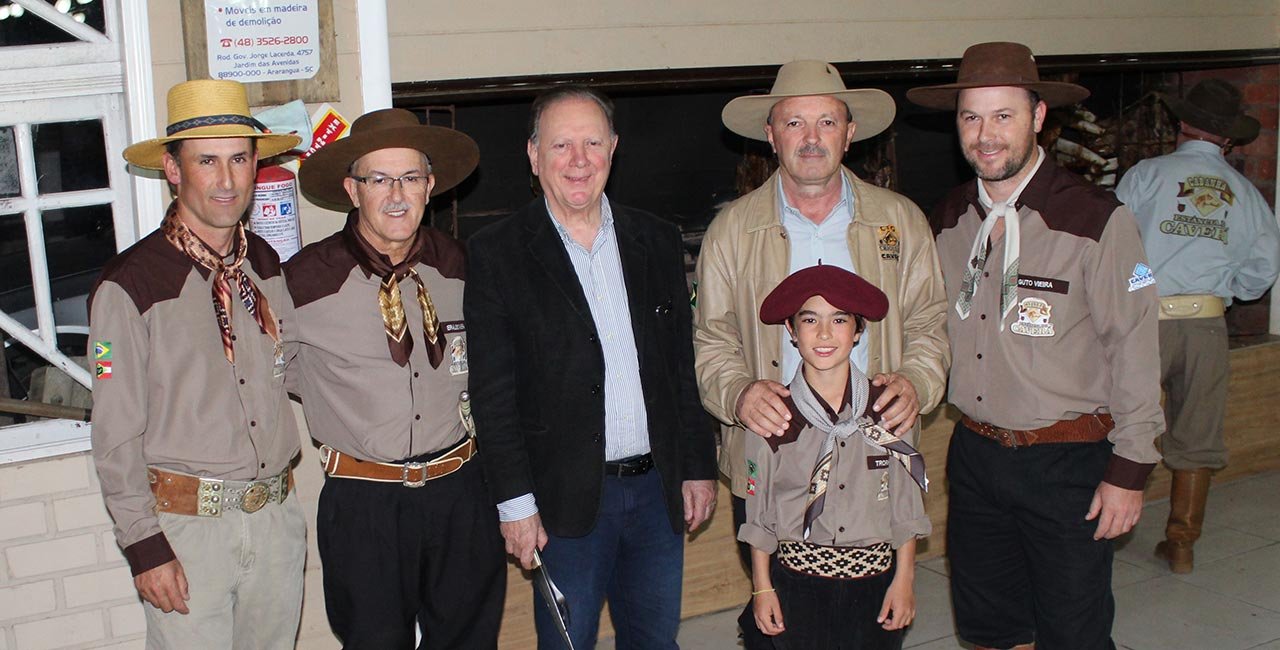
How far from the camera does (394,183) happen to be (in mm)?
3316

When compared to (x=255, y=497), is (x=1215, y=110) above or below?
above

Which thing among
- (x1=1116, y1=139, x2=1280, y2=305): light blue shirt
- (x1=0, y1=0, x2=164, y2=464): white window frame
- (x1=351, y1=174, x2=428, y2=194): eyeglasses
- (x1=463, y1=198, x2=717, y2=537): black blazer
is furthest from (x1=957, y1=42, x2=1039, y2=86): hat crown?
(x1=0, y1=0, x2=164, y2=464): white window frame

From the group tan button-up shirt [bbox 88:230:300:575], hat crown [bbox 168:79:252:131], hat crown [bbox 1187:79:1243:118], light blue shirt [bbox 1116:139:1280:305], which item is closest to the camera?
tan button-up shirt [bbox 88:230:300:575]

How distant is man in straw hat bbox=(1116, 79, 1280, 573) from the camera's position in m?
5.50

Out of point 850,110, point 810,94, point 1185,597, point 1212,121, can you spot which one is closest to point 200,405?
point 810,94

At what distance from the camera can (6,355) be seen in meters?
3.94

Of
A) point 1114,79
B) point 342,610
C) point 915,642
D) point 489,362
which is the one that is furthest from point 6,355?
point 1114,79

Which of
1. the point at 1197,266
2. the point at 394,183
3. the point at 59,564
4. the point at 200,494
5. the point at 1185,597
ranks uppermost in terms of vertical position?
the point at 394,183

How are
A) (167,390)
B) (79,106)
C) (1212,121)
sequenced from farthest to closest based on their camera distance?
(1212,121)
(79,106)
(167,390)

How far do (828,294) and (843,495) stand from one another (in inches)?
21.4

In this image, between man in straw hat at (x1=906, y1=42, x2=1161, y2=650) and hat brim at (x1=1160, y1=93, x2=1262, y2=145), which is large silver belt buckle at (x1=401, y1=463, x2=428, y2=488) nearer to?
man in straw hat at (x1=906, y1=42, x2=1161, y2=650)

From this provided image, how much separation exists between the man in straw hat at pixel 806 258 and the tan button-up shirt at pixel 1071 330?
0.68ft

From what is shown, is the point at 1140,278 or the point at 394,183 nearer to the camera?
the point at 394,183

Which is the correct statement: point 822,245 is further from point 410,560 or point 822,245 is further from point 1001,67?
point 410,560
